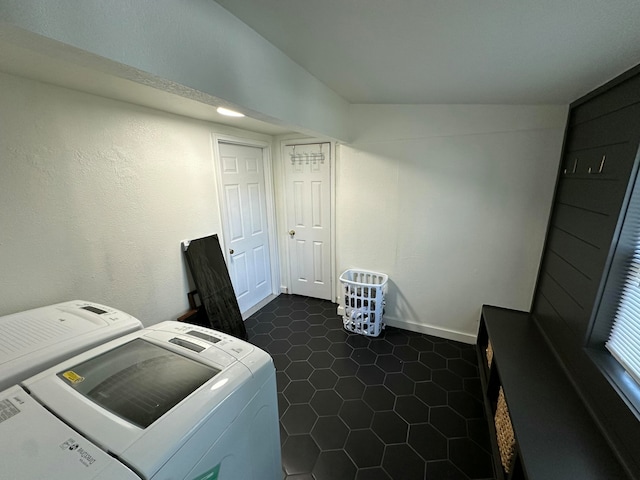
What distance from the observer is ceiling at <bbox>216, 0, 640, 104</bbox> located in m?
0.83

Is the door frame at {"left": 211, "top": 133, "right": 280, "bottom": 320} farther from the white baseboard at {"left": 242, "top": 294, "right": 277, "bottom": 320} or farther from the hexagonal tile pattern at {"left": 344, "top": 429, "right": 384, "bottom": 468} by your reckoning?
the hexagonal tile pattern at {"left": 344, "top": 429, "right": 384, "bottom": 468}

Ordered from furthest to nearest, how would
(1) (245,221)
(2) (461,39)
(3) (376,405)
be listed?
(1) (245,221) → (3) (376,405) → (2) (461,39)

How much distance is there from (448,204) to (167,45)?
2341mm

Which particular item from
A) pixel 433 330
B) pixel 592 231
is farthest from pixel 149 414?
pixel 433 330

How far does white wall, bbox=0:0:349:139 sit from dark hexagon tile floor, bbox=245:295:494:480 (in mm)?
1945

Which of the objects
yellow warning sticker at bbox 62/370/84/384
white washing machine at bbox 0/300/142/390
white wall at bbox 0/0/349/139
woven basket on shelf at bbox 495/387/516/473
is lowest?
woven basket on shelf at bbox 495/387/516/473

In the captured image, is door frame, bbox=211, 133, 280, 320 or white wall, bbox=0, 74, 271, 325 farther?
door frame, bbox=211, 133, 280, 320

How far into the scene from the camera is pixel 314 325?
2949mm

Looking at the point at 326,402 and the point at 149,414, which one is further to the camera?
the point at 326,402

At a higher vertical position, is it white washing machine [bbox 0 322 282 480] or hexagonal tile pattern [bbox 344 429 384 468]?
white washing machine [bbox 0 322 282 480]

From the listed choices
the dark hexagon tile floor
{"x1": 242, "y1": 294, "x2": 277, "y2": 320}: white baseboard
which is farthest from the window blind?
{"x1": 242, "y1": 294, "x2": 277, "y2": 320}: white baseboard

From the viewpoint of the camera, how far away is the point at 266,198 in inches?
132

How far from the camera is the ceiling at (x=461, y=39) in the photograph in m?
0.83

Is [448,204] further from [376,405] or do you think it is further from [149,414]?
[149,414]
